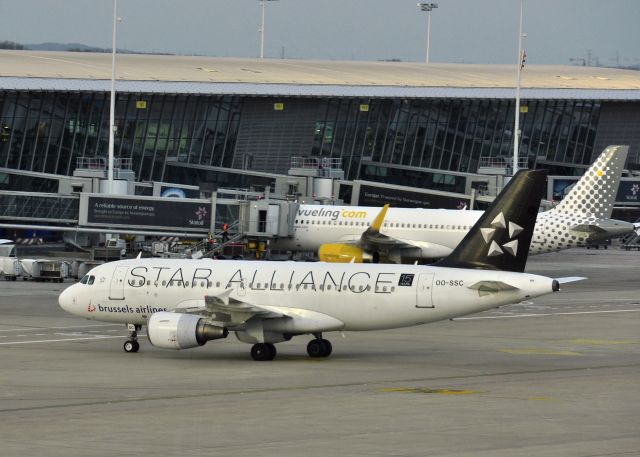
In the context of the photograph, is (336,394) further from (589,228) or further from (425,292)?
(589,228)

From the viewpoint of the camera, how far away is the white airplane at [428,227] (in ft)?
253

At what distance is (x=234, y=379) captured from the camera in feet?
123

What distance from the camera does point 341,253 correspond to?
76875 millimetres

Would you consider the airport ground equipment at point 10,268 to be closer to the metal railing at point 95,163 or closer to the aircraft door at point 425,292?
the metal railing at point 95,163

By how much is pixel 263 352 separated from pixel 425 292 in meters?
5.54

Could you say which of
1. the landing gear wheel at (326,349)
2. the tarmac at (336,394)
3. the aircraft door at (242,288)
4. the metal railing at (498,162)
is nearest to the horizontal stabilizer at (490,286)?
the tarmac at (336,394)

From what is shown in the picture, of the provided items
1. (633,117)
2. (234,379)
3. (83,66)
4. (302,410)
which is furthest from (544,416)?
(633,117)

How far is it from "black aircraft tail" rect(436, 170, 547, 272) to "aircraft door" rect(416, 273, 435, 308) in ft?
4.91

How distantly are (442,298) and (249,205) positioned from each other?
39.7 meters

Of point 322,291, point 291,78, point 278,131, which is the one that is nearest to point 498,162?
point 278,131

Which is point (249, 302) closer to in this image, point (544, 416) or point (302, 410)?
point (302, 410)

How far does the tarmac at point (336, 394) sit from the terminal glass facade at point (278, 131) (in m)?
56.9

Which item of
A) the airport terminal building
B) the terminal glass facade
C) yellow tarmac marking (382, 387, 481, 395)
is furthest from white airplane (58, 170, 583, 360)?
the terminal glass facade

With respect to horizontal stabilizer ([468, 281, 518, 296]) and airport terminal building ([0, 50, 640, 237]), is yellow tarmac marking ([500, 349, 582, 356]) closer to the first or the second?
horizontal stabilizer ([468, 281, 518, 296])
